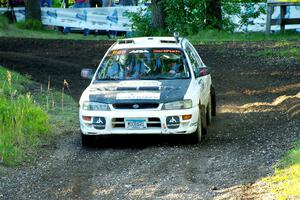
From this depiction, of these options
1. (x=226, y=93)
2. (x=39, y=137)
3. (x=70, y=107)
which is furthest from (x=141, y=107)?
(x=226, y=93)

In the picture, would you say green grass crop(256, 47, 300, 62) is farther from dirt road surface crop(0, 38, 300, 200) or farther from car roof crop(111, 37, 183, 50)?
→ car roof crop(111, 37, 183, 50)

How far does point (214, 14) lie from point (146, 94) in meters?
23.3

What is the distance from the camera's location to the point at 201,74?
12.5 meters

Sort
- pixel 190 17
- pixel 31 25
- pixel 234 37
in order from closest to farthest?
pixel 234 37, pixel 190 17, pixel 31 25

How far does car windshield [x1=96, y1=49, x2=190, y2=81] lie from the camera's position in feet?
40.7

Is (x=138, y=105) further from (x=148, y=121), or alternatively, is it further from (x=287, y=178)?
(x=287, y=178)

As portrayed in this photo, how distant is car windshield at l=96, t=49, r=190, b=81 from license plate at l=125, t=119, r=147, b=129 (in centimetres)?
120

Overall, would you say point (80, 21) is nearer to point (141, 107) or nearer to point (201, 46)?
point (201, 46)

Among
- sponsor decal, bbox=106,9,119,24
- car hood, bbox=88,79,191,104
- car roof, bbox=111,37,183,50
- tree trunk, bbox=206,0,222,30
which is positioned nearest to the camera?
car hood, bbox=88,79,191,104

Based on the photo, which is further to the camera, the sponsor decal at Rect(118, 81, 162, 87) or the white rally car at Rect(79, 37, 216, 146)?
the sponsor decal at Rect(118, 81, 162, 87)

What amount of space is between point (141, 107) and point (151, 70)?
50.3 inches

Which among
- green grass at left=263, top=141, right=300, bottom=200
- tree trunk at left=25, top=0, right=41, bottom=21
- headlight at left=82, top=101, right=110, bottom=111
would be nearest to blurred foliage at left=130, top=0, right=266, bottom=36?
tree trunk at left=25, top=0, right=41, bottom=21

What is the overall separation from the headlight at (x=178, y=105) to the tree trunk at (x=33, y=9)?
27.0 m

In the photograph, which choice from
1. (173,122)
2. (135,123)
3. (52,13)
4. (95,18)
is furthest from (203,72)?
(52,13)
